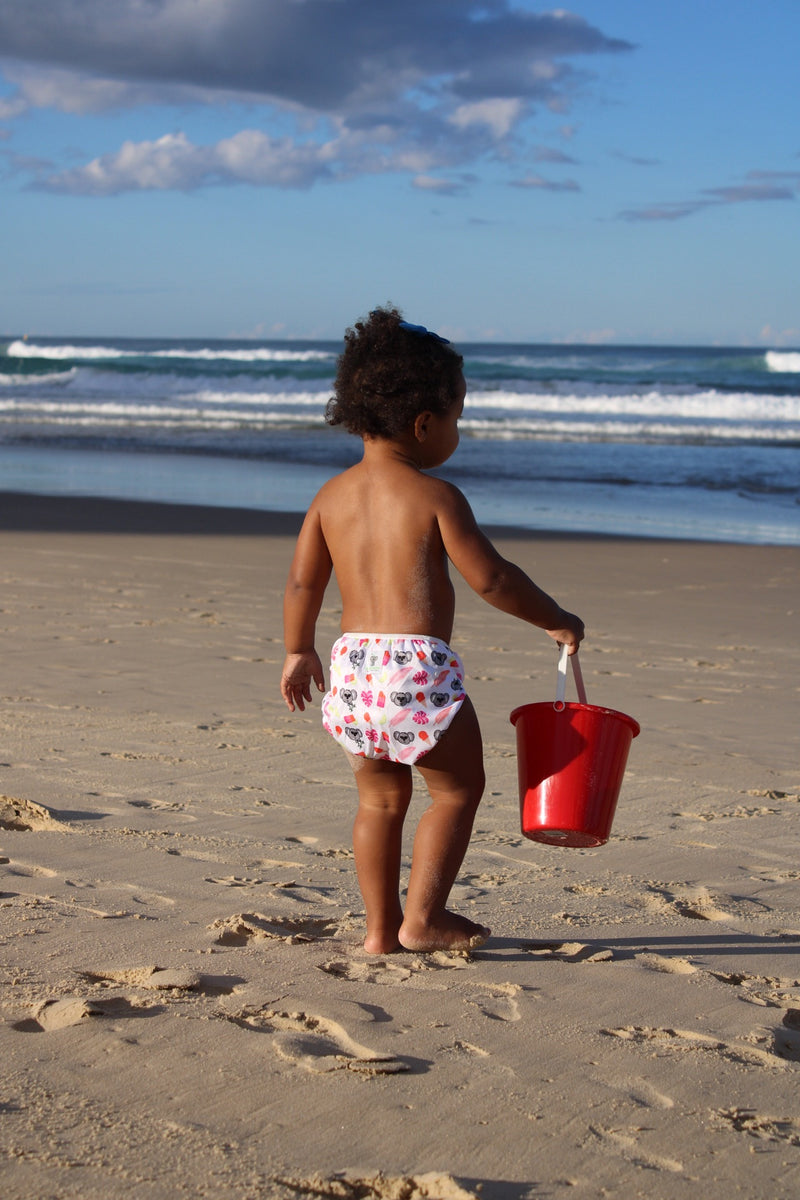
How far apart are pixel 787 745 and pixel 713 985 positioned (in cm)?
239

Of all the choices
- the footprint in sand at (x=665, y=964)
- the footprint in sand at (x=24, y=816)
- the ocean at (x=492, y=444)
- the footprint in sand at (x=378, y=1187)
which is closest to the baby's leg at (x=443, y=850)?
the footprint in sand at (x=665, y=964)

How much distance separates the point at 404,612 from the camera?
2.75m

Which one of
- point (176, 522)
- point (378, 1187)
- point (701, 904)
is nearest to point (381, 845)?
point (701, 904)

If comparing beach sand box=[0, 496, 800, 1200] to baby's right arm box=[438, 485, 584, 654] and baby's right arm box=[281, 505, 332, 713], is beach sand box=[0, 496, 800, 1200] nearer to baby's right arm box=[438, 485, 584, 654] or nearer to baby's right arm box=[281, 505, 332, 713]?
→ baby's right arm box=[281, 505, 332, 713]

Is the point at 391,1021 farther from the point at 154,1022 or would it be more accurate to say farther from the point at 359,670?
the point at 359,670

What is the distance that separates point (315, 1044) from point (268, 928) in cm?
61

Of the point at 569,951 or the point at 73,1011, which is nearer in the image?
the point at 73,1011

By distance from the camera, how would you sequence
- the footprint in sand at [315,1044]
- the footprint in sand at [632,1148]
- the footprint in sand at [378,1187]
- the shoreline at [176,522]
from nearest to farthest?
the footprint in sand at [378,1187]
the footprint in sand at [632,1148]
the footprint in sand at [315,1044]
the shoreline at [176,522]

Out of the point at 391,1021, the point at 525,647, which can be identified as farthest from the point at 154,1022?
the point at 525,647

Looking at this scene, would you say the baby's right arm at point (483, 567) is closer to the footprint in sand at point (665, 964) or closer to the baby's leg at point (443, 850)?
the baby's leg at point (443, 850)

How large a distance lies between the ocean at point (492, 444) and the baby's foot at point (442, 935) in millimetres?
9477

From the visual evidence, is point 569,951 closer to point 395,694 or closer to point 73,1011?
point 395,694

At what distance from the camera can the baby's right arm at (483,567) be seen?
8.95 ft

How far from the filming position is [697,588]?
8.88m
